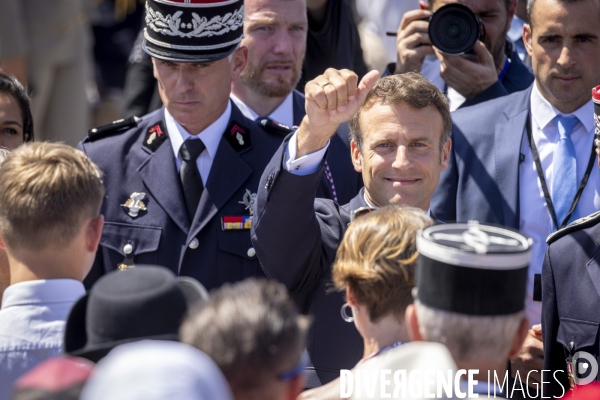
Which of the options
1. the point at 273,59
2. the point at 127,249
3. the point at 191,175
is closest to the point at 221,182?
the point at 191,175

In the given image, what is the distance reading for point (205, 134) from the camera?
157 inches

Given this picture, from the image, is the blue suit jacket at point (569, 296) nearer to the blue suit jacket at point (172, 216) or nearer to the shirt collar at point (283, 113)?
the blue suit jacket at point (172, 216)

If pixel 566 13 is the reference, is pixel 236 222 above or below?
below

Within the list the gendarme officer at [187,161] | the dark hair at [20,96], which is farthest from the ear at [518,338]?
the dark hair at [20,96]

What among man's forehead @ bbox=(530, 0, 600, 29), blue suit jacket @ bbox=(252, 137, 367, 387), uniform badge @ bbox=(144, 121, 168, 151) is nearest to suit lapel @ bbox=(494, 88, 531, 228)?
man's forehead @ bbox=(530, 0, 600, 29)

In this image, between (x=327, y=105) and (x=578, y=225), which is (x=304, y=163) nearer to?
(x=327, y=105)

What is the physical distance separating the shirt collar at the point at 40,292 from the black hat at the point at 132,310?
0.48 m

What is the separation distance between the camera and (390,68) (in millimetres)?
4891

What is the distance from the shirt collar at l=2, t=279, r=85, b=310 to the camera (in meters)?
2.75

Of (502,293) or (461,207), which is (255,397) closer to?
(502,293)

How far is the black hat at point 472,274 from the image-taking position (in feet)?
7.74

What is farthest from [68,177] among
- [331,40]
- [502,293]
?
[331,40]

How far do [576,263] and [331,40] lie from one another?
92.7 inches

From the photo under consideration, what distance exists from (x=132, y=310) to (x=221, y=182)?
171 cm
